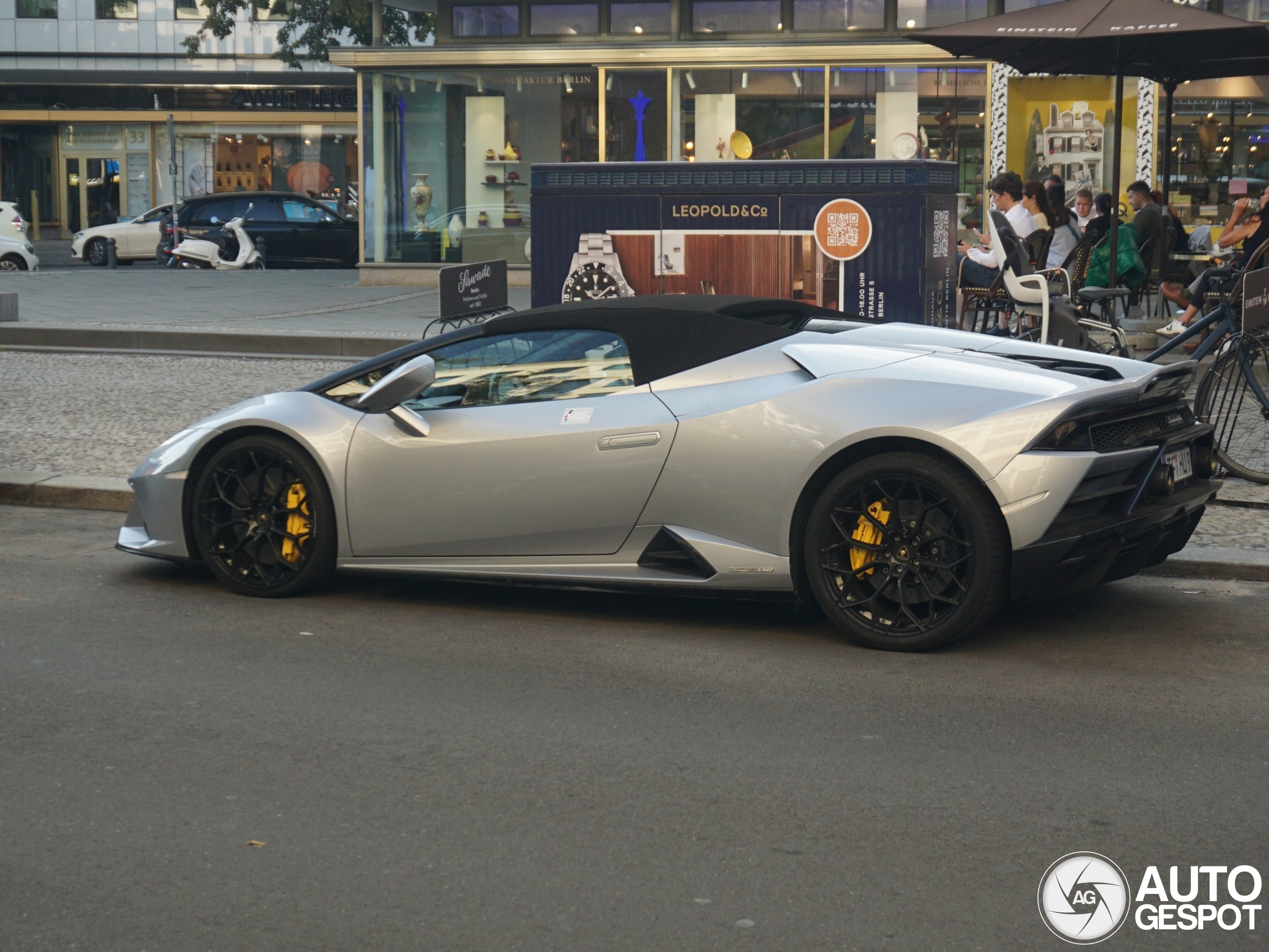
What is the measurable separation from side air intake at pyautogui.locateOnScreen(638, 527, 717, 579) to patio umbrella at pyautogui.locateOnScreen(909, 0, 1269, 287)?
694 cm

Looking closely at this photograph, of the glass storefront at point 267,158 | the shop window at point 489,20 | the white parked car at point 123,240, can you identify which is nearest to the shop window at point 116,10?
the glass storefront at point 267,158

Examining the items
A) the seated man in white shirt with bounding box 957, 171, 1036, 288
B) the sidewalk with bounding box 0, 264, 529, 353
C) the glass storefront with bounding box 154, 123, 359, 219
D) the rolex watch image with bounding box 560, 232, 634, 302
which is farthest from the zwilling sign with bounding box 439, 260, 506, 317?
the glass storefront with bounding box 154, 123, 359, 219

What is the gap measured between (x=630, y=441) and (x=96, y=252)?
99.6ft

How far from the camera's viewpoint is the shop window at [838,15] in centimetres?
2011

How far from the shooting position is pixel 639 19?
21.1m

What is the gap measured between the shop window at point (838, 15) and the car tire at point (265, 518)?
15806 millimetres

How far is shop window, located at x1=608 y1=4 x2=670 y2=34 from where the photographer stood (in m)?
20.9

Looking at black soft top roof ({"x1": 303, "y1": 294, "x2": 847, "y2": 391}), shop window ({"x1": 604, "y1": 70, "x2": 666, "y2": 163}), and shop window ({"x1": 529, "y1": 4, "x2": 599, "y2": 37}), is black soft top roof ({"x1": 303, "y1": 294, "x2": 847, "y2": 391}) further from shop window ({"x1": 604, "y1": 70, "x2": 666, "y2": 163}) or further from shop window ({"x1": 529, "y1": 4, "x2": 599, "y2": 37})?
shop window ({"x1": 529, "y1": 4, "x2": 599, "y2": 37})

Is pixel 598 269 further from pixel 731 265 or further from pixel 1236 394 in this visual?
pixel 1236 394

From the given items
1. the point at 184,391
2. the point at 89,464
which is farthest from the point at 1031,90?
the point at 89,464

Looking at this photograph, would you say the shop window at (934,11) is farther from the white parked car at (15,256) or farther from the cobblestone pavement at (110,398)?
the white parked car at (15,256)

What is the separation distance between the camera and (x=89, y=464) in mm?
8820

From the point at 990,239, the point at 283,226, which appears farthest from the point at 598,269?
the point at 283,226

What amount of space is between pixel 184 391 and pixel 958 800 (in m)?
9.21
